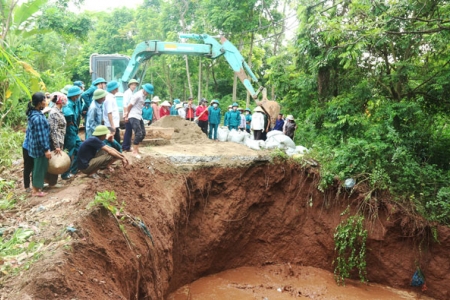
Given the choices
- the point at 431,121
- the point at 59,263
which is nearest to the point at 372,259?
the point at 431,121

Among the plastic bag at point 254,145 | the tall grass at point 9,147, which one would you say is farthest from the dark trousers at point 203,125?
the tall grass at point 9,147

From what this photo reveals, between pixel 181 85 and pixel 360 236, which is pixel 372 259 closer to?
pixel 360 236

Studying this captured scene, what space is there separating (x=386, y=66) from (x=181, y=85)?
66.9 feet

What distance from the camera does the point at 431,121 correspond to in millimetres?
9477

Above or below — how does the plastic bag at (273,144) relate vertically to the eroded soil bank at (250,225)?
above

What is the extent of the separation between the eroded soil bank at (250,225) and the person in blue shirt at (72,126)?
782 millimetres

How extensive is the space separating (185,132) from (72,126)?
463 centimetres

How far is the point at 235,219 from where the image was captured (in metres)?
9.03

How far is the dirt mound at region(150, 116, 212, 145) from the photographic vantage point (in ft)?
35.0

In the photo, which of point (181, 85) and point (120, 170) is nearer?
point (120, 170)

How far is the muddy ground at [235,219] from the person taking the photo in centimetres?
590

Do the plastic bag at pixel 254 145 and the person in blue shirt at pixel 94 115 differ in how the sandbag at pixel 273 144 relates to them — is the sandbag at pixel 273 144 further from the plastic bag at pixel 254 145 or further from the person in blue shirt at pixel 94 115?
the person in blue shirt at pixel 94 115

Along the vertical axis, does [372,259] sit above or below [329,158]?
below

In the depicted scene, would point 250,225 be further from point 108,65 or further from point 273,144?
point 108,65
